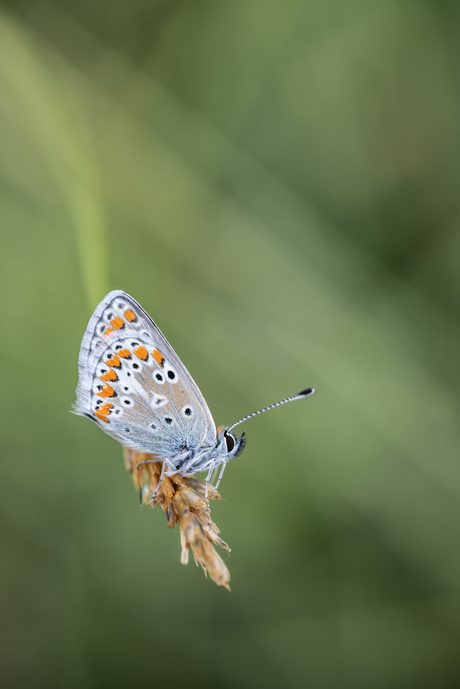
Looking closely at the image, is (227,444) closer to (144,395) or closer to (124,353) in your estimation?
(144,395)

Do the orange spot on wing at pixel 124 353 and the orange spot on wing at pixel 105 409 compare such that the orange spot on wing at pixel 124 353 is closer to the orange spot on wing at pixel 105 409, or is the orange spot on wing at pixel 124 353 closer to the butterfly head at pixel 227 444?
the orange spot on wing at pixel 105 409

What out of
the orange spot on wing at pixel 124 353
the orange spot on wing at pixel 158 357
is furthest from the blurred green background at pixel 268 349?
the orange spot on wing at pixel 158 357

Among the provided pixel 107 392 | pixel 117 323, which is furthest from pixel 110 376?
pixel 117 323

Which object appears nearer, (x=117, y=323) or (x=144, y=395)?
(x=117, y=323)

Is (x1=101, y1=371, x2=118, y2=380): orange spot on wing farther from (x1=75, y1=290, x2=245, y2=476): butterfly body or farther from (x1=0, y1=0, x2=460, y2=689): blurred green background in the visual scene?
(x1=0, y1=0, x2=460, y2=689): blurred green background

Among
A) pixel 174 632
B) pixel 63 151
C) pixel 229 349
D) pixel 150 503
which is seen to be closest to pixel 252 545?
pixel 174 632

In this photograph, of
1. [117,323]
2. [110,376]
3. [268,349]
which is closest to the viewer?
[117,323]

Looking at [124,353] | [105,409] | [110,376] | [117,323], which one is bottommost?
[105,409]
